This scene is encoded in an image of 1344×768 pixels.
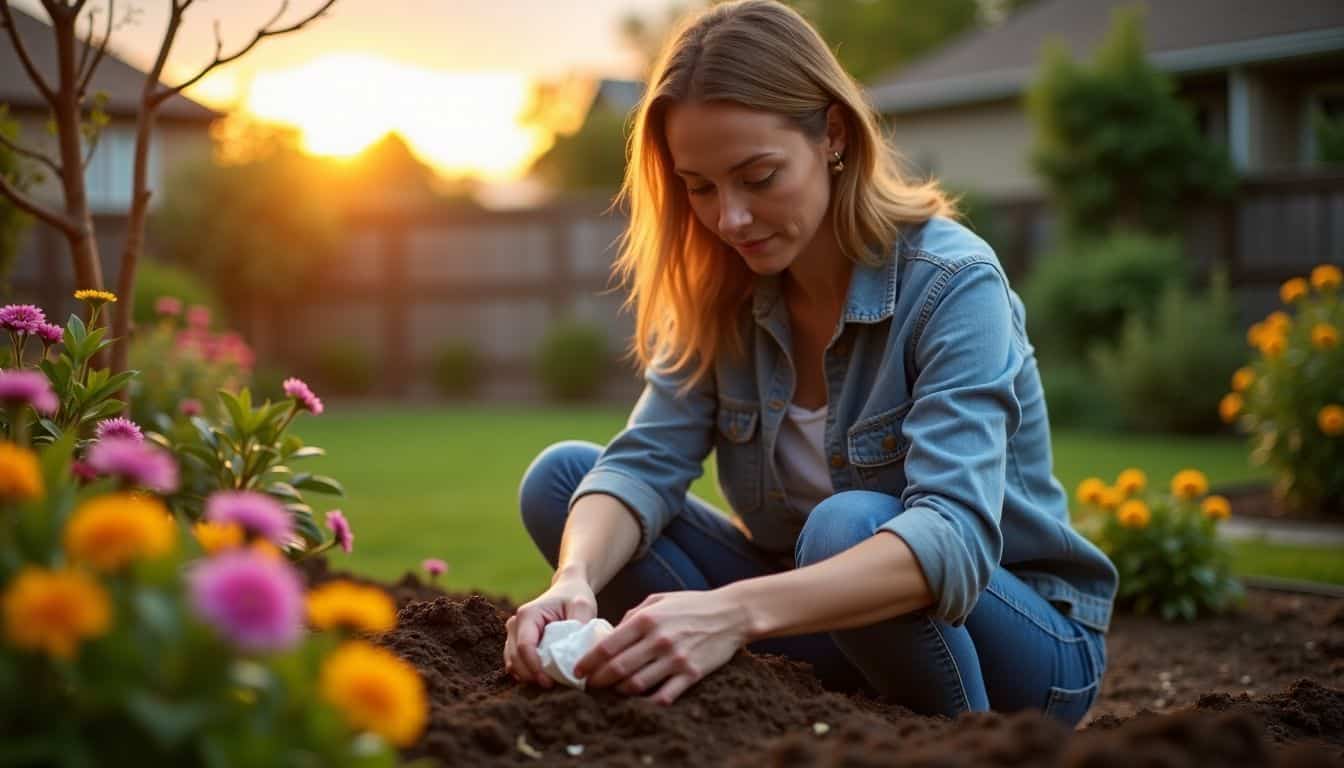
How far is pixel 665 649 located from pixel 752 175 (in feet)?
3.03

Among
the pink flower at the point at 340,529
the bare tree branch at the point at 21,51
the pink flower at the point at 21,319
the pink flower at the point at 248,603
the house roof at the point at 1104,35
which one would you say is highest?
the house roof at the point at 1104,35

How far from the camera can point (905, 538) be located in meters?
1.88

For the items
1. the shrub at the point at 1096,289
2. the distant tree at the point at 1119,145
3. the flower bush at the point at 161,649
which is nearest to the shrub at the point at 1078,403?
the shrub at the point at 1096,289

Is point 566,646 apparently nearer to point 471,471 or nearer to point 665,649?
point 665,649

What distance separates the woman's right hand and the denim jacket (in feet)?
1.34

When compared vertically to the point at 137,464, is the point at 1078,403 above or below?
below

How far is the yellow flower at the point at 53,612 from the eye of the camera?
0.91m

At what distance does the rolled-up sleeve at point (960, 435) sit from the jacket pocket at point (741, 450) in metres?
0.48

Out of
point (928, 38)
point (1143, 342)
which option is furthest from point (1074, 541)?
point (928, 38)

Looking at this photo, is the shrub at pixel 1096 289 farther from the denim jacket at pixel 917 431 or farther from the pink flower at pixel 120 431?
the pink flower at pixel 120 431

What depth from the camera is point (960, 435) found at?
2.03 metres

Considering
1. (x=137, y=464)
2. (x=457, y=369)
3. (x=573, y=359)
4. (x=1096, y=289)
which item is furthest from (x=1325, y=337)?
(x=457, y=369)

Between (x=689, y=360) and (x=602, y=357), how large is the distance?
1095 cm

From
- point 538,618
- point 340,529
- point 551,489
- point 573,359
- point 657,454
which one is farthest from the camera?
point 573,359
